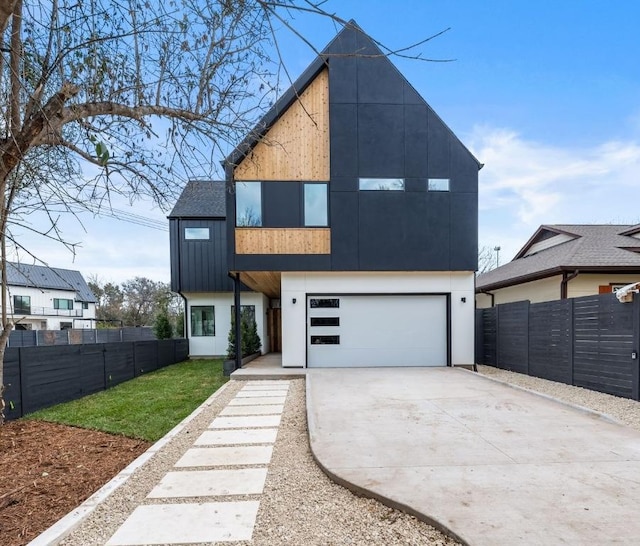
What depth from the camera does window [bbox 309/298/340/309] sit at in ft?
30.9

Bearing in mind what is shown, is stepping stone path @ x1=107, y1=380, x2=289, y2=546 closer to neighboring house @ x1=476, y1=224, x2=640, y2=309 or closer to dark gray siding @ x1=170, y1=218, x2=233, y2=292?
dark gray siding @ x1=170, y1=218, x2=233, y2=292

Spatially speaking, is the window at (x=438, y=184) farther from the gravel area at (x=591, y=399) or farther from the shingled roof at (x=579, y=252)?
the gravel area at (x=591, y=399)

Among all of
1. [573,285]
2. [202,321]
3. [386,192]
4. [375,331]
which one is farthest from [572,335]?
[202,321]

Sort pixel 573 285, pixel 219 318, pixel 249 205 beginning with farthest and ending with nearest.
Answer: pixel 219 318
pixel 573 285
pixel 249 205

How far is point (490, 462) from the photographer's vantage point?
131 inches

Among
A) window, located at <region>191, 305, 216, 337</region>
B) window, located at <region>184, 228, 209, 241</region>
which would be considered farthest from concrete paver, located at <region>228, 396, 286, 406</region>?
window, located at <region>184, 228, 209, 241</region>

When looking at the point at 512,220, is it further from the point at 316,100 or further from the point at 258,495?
the point at 258,495

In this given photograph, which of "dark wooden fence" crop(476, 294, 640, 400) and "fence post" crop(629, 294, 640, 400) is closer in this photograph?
"fence post" crop(629, 294, 640, 400)

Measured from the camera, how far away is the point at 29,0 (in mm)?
2979

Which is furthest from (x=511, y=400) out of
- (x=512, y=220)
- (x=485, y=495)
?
(x=512, y=220)

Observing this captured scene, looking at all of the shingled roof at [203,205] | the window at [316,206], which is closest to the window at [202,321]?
the shingled roof at [203,205]

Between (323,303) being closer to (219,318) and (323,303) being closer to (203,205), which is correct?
(219,318)

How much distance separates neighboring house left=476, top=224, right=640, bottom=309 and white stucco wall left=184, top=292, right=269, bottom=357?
8989 millimetres

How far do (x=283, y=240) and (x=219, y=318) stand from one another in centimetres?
642
